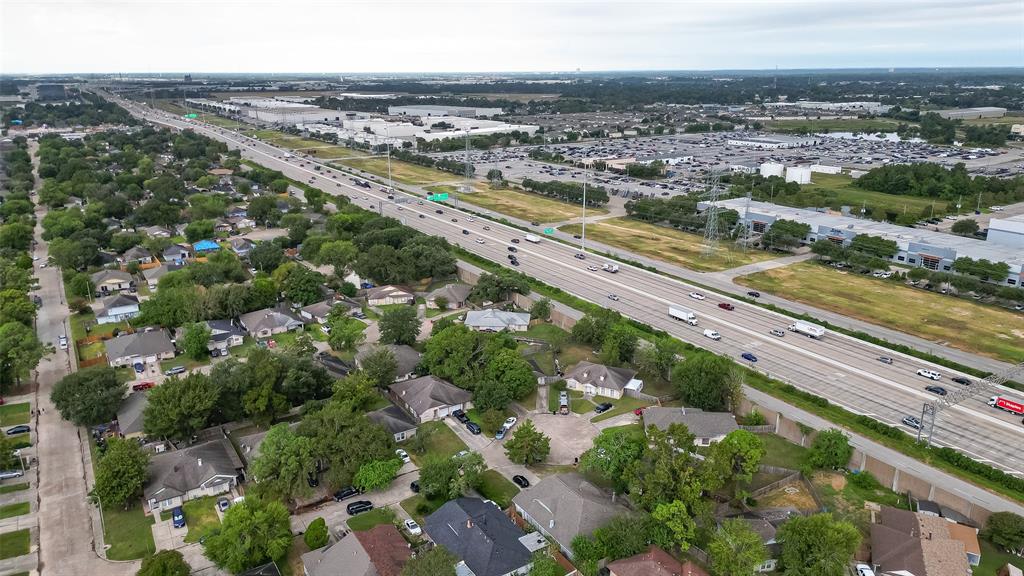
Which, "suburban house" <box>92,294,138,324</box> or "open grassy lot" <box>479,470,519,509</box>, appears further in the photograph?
"suburban house" <box>92,294,138,324</box>

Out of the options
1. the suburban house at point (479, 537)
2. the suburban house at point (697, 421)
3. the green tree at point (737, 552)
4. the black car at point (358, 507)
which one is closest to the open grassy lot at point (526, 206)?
the suburban house at point (697, 421)

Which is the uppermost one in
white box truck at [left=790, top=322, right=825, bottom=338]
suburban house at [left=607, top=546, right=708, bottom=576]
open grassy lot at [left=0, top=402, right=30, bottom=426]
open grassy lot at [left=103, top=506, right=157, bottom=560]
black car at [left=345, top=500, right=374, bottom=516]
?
white box truck at [left=790, top=322, right=825, bottom=338]

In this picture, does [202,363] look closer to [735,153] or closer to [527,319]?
[527,319]

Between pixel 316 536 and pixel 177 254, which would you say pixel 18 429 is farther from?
pixel 177 254

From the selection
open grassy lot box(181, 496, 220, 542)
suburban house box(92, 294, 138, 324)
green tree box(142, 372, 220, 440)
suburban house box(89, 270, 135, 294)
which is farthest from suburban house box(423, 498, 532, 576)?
suburban house box(89, 270, 135, 294)

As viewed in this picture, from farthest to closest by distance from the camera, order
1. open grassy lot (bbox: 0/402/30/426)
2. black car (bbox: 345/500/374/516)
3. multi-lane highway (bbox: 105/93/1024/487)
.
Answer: open grassy lot (bbox: 0/402/30/426), multi-lane highway (bbox: 105/93/1024/487), black car (bbox: 345/500/374/516)

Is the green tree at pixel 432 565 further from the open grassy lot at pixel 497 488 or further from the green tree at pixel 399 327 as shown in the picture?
the green tree at pixel 399 327

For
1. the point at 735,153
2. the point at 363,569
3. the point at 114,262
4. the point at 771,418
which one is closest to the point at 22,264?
the point at 114,262

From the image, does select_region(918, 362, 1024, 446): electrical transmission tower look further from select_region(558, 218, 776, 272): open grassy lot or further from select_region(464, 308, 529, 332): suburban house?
select_region(558, 218, 776, 272): open grassy lot
